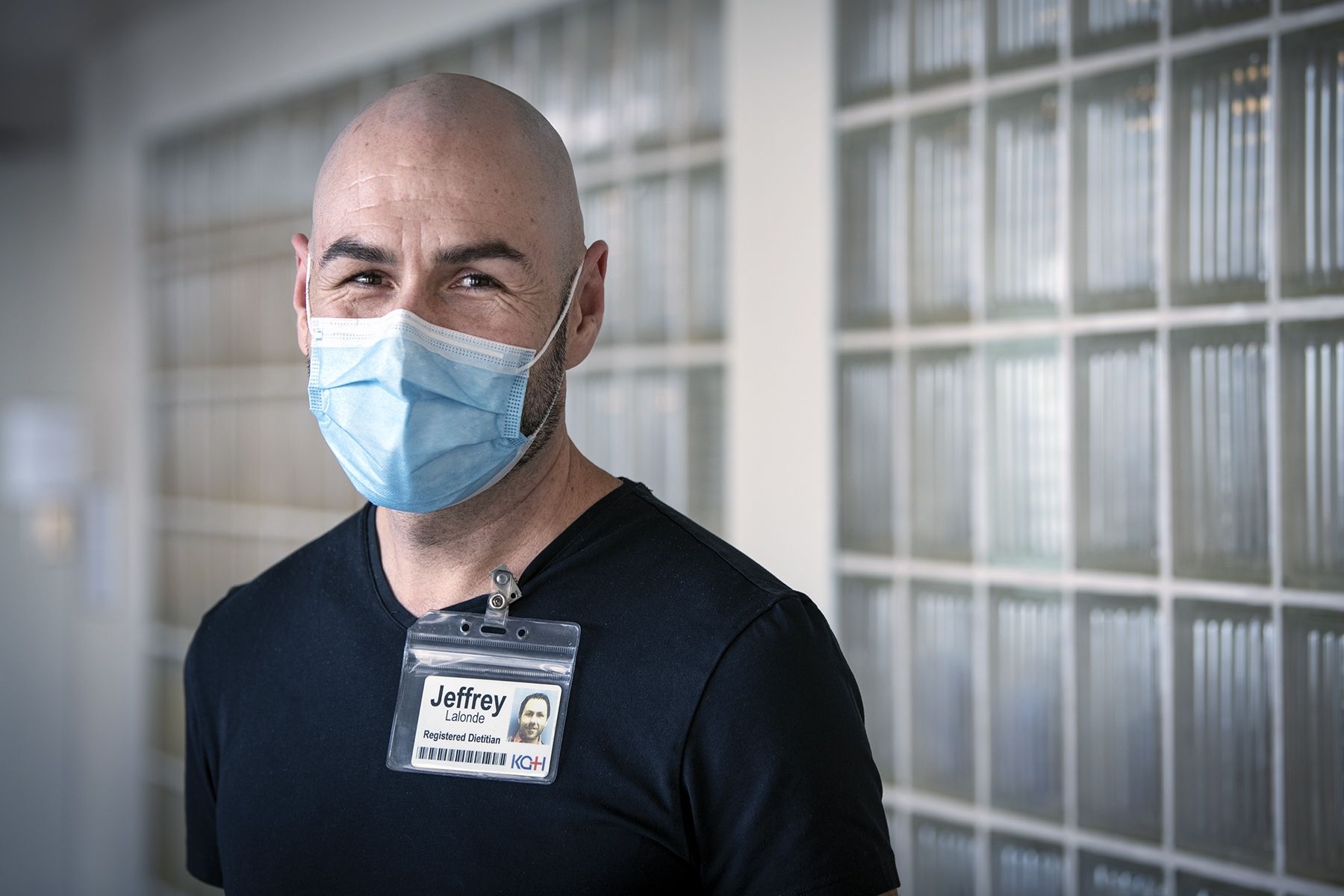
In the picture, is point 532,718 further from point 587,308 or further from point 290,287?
point 290,287

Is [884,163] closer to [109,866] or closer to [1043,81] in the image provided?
[1043,81]

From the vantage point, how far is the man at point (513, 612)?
97cm

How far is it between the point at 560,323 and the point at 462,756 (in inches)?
15.6

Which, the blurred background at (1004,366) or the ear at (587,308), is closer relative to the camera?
the ear at (587,308)

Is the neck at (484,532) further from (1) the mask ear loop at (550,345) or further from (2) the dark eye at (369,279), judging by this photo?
(2) the dark eye at (369,279)

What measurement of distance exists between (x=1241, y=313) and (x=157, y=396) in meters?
3.73

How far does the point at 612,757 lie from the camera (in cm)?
99

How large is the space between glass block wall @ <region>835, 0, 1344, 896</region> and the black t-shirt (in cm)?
107

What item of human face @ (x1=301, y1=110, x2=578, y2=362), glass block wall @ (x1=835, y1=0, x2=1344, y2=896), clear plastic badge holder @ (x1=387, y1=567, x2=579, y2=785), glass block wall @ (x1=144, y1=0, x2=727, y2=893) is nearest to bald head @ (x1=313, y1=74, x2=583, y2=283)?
human face @ (x1=301, y1=110, x2=578, y2=362)

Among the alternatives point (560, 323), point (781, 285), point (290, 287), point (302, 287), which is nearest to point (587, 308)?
point (560, 323)

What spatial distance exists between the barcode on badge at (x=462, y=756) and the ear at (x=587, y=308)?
1.19ft

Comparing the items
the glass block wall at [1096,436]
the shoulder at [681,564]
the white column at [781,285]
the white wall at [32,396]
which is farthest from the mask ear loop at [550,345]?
the white wall at [32,396]

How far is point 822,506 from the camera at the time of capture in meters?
2.40

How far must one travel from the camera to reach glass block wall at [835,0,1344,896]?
177 centimetres
